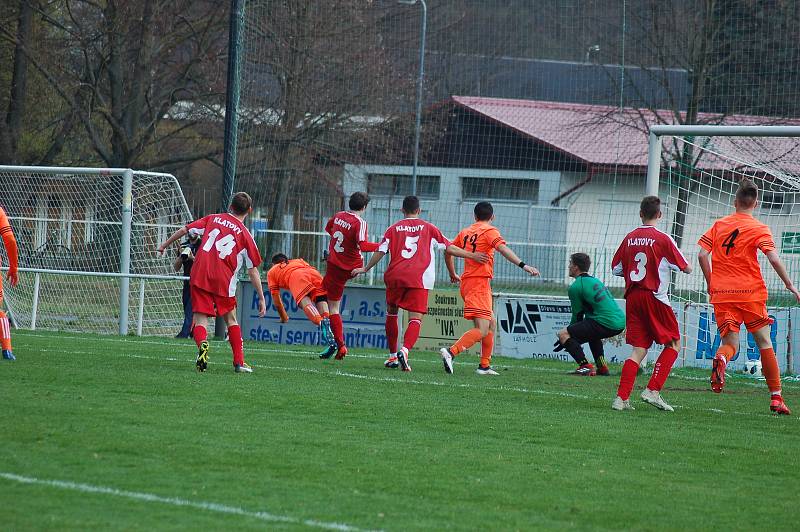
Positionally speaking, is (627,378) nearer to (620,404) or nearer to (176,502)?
(620,404)

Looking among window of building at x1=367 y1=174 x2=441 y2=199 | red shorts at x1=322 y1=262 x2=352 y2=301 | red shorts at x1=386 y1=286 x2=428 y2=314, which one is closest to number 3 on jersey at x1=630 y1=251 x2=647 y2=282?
red shorts at x1=386 y1=286 x2=428 y2=314

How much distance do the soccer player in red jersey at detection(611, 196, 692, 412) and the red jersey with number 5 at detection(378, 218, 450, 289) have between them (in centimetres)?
317

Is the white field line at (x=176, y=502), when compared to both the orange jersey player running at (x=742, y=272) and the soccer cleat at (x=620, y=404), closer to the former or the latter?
the soccer cleat at (x=620, y=404)

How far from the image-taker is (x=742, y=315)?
10.4 meters

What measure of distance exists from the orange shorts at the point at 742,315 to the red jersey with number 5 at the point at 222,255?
4618mm

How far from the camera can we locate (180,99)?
97.0ft

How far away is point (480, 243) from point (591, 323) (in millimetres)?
1910

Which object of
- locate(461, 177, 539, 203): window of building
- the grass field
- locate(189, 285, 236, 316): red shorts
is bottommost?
the grass field

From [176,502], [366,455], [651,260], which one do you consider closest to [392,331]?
[651,260]

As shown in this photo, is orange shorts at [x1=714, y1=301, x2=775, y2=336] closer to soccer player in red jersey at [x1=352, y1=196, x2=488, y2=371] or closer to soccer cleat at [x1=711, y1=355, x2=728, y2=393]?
soccer cleat at [x1=711, y1=355, x2=728, y2=393]

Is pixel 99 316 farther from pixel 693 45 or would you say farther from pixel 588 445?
pixel 588 445

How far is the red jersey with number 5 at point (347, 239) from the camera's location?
521 inches

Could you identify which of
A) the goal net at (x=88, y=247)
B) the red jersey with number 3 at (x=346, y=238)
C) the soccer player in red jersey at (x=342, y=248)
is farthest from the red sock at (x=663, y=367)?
the goal net at (x=88, y=247)

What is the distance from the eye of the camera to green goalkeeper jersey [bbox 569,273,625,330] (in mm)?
13516
